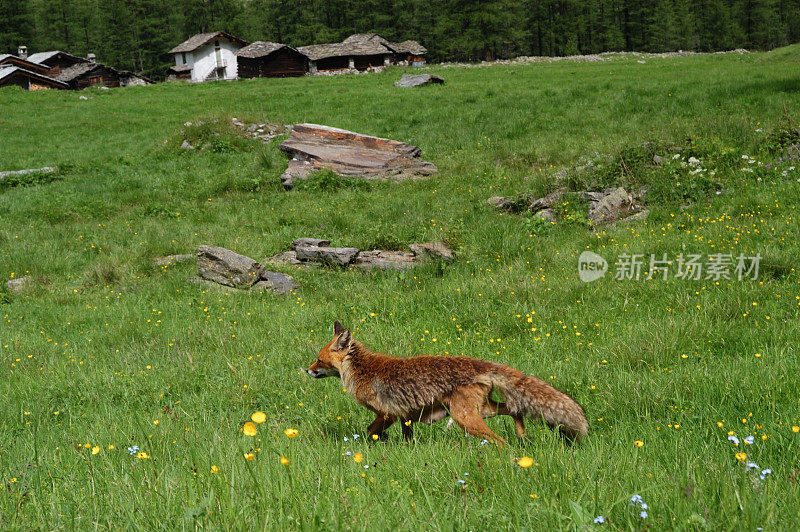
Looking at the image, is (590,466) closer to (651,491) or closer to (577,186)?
(651,491)

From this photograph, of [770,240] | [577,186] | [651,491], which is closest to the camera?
[651,491]

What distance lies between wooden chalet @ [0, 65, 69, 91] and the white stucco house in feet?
60.9

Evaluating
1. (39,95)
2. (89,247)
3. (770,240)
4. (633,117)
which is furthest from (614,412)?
(39,95)

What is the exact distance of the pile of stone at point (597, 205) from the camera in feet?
37.6

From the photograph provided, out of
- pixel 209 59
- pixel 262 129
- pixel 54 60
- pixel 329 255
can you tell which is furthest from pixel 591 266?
pixel 54 60

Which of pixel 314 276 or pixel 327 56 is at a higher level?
pixel 327 56

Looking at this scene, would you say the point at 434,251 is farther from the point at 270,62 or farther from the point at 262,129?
the point at 270,62

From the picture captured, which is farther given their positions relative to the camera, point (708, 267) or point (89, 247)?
point (89, 247)

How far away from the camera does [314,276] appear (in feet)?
34.2

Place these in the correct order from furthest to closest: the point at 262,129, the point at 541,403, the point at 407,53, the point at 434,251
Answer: the point at 407,53 → the point at 262,129 → the point at 434,251 → the point at 541,403

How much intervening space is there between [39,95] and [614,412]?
53.2 meters

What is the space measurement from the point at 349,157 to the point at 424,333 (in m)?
12.2

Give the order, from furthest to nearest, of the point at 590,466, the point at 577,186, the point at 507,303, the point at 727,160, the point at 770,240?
1. the point at 577,186
2. the point at 727,160
3. the point at 770,240
4. the point at 507,303
5. the point at 590,466

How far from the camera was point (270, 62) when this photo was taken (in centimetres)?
7369
